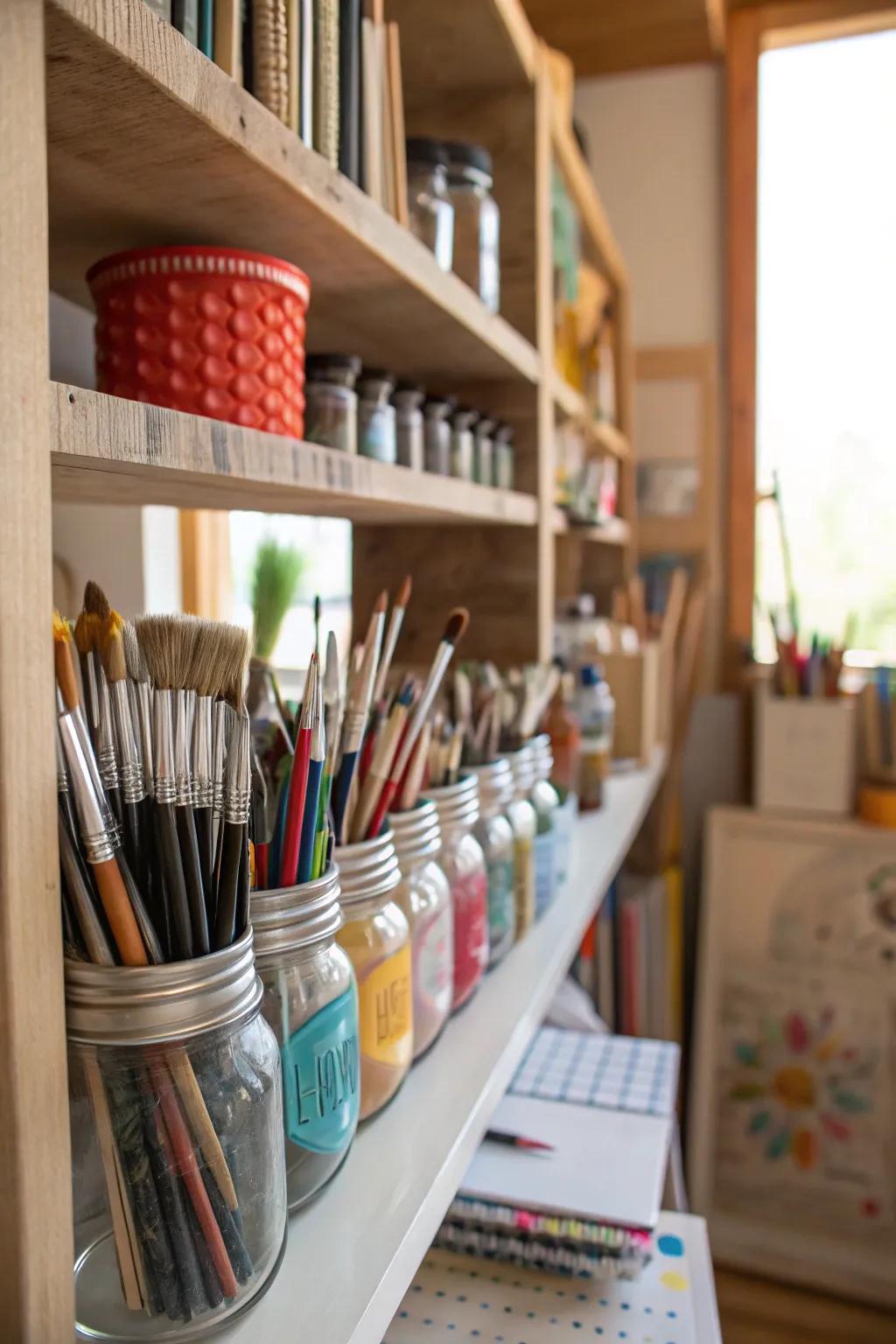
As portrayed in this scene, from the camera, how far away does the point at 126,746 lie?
473 millimetres

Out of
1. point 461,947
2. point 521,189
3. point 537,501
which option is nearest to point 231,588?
point 537,501

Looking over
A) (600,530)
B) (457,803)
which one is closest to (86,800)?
(457,803)

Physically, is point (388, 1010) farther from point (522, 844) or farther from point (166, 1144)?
point (522, 844)

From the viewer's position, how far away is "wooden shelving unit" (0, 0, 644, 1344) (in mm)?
397

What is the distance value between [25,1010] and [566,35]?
8.42ft

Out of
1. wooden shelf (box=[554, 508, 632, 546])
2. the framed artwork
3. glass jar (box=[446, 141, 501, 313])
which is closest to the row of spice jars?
glass jar (box=[446, 141, 501, 313])

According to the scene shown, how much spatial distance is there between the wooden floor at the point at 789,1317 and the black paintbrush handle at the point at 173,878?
1.91 meters

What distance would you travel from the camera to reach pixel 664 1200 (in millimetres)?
1379

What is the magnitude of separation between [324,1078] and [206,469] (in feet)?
1.10

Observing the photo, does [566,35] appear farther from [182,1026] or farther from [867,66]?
[182,1026]

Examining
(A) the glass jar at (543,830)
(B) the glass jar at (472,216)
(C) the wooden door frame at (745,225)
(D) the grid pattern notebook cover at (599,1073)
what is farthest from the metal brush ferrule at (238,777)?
(C) the wooden door frame at (745,225)

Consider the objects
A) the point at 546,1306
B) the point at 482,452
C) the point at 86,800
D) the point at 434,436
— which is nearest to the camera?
the point at 86,800

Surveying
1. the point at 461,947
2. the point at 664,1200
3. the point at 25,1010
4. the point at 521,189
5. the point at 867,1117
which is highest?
the point at 521,189

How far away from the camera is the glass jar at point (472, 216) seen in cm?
108
